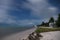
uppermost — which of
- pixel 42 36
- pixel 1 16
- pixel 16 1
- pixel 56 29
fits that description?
pixel 16 1

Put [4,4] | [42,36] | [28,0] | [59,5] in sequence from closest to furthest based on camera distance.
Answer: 1. [4,4]
2. [28,0]
3. [59,5]
4. [42,36]

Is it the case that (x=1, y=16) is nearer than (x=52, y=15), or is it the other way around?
(x=1, y=16)

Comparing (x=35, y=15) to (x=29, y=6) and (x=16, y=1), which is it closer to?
(x=29, y=6)

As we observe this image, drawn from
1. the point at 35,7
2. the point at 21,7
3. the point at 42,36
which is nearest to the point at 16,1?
the point at 21,7

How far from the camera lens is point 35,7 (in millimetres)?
1760

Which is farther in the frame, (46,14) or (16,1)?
(46,14)

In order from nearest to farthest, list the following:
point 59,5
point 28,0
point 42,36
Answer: point 28,0 → point 59,5 → point 42,36

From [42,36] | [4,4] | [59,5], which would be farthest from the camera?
[42,36]

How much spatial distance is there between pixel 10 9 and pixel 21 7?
0.18 m

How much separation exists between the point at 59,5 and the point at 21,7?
652 millimetres

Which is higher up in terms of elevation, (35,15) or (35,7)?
(35,7)

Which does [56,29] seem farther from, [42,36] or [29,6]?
[29,6]

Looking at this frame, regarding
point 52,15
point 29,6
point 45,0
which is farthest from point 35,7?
point 52,15

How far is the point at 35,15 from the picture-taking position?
1.80 m
